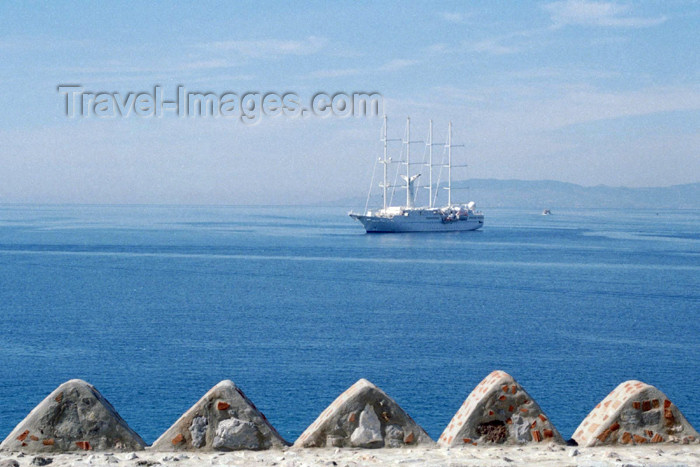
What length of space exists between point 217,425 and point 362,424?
97cm

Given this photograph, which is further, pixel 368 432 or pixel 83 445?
pixel 368 432

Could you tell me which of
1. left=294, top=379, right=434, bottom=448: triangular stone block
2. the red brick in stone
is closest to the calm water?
left=294, top=379, right=434, bottom=448: triangular stone block

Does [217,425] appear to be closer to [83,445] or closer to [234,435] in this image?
[234,435]

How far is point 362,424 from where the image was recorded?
546 cm

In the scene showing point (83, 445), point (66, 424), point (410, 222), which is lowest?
point (410, 222)

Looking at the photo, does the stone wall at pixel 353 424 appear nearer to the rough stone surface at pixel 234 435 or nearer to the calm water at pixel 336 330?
the rough stone surface at pixel 234 435

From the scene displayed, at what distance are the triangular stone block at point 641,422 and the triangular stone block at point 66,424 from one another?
3.32m

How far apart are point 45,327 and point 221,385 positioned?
1424 inches

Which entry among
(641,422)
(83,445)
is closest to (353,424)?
(83,445)

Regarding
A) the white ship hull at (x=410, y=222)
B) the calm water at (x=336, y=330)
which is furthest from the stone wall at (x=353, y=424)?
the white ship hull at (x=410, y=222)

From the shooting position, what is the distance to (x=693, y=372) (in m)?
29.7

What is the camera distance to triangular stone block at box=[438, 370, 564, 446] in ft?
17.9

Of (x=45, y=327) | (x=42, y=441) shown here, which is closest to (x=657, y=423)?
(x=42, y=441)

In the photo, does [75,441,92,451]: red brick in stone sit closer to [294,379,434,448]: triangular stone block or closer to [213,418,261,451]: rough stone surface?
[213,418,261,451]: rough stone surface
